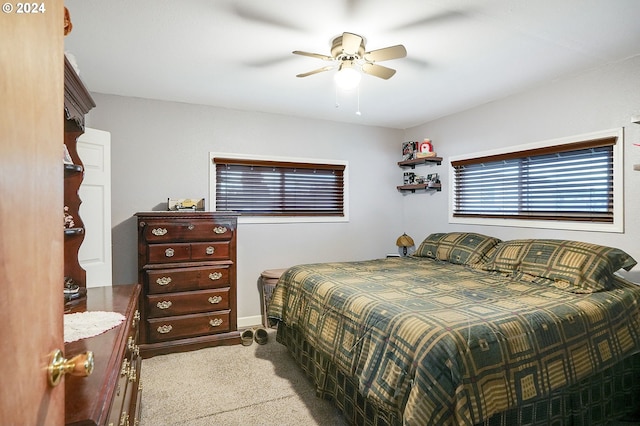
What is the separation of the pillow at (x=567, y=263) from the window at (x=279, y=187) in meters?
2.16

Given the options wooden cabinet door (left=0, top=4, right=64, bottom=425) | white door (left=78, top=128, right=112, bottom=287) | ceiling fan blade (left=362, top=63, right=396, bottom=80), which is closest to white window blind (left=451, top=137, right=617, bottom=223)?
ceiling fan blade (left=362, top=63, right=396, bottom=80)

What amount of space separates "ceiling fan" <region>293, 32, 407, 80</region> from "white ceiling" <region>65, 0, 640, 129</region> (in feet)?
0.36

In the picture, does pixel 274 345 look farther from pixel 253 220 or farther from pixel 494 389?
pixel 494 389

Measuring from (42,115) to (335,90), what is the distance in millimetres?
2963

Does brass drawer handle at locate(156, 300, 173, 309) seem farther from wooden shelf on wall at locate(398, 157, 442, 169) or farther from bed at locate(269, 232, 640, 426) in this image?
wooden shelf on wall at locate(398, 157, 442, 169)

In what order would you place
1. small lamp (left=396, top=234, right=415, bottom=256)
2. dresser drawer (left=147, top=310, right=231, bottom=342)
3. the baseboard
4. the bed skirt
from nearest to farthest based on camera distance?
1. the bed skirt
2. dresser drawer (left=147, top=310, right=231, bottom=342)
3. the baseboard
4. small lamp (left=396, top=234, right=415, bottom=256)

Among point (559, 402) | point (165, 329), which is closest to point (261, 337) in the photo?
point (165, 329)

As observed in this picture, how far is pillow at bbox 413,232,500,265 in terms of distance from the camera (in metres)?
3.29

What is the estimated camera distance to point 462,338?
1.50 meters

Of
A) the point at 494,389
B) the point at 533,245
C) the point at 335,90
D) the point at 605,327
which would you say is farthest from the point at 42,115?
the point at 533,245

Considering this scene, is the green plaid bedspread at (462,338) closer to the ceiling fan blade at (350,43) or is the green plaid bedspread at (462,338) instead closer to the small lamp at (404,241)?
the ceiling fan blade at (350,43)

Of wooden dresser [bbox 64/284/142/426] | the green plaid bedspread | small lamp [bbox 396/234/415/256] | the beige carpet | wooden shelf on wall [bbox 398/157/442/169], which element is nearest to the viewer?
wooden dresser [bbox 64/284/142/426]

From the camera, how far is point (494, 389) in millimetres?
1485

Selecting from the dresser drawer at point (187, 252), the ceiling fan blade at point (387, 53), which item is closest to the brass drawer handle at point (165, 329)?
the dresser drawer at point (187, 252)
